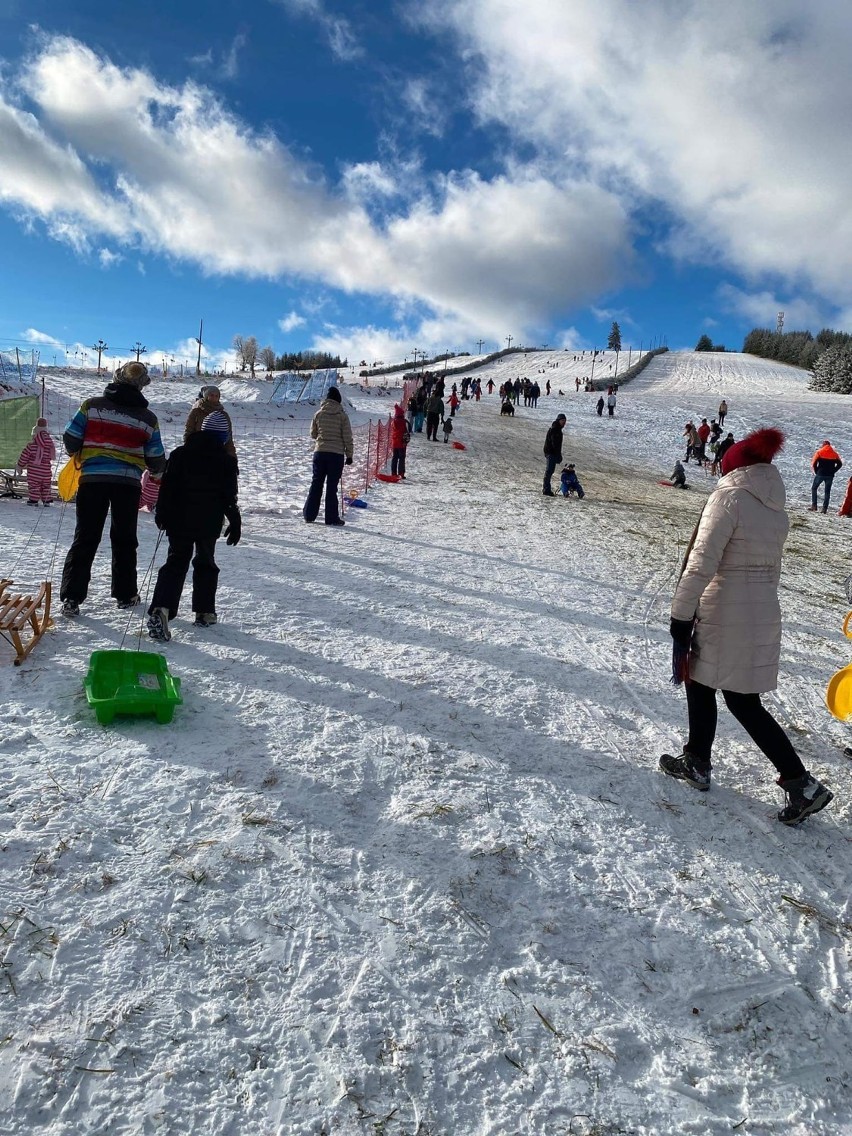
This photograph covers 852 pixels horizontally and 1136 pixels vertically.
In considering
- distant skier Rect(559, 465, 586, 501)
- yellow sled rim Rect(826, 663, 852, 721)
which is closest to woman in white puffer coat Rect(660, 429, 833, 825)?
Result: yellow sled rim Rect(826, 663, 852, 721)

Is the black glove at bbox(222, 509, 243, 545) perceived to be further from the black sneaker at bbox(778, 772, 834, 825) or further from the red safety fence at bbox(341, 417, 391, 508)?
the red safety fence at bbox(341, 417, 391, 508)

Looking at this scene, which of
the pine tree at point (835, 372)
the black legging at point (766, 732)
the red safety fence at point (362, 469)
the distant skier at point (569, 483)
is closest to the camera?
the black legging at point (766, 732)

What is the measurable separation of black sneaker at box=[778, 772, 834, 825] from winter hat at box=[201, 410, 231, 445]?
4304mm

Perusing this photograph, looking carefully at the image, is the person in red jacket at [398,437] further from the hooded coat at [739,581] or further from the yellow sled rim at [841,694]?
the hooded coat at [739,581]

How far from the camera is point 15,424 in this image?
9672mm

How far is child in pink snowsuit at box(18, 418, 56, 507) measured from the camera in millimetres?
8797

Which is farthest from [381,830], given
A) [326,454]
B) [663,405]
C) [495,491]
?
[663,405]

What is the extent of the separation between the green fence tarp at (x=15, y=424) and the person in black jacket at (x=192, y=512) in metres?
6.26

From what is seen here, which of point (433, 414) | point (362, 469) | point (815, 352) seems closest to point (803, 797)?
point (362, 469)

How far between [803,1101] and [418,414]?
23.1 meters

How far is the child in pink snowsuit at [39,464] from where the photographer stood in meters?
8.80

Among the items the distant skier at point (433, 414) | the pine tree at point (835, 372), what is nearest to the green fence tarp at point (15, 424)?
the distant skier at point (433, 414)

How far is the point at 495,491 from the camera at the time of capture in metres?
14.6

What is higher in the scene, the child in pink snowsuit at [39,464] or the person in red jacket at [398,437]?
the person in red jacket at [398,437]
